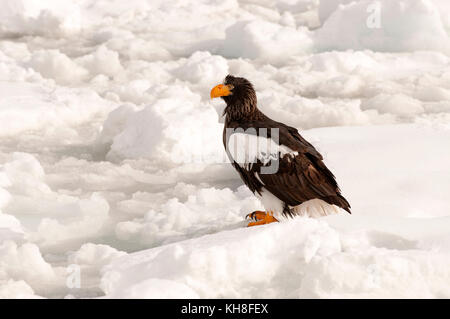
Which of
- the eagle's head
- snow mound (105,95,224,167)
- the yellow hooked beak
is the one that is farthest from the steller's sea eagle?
snow mound (105,95,224,167)

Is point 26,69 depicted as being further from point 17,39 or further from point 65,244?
point 65,244

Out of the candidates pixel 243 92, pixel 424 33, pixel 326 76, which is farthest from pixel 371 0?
pixel 243 92

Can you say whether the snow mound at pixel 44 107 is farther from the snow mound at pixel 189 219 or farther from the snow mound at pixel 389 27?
the snow mound at pixel 389 27

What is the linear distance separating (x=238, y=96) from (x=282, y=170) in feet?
2.32

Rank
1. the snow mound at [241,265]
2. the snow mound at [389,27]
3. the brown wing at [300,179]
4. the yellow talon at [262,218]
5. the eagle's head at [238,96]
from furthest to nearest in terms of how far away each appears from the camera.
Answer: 1. the snow mound at [389,27]
2. the eagle's head at [238,96]
3. the yellow talon at [262,218]
4. the brown wing at [300,179]
5. the snow mound at [241,265]

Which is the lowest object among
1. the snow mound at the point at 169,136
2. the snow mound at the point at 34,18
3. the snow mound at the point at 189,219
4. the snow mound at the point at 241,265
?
the snow mound at the point at 241,265

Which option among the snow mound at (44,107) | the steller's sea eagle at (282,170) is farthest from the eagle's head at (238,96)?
the snow mound at (44,107)

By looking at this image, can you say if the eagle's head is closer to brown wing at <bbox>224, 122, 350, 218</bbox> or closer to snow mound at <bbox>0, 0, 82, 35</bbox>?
brown wing at <bbox>224, 122, 350, 218</bbox>

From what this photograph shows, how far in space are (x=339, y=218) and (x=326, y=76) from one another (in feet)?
22.1

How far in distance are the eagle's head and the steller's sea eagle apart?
138mm

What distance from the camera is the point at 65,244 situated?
518 centimetres

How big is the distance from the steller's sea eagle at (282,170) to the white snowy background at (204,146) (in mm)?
432

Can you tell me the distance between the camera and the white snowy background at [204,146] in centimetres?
338
